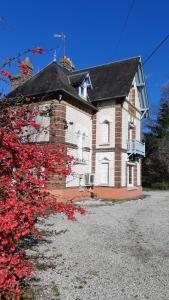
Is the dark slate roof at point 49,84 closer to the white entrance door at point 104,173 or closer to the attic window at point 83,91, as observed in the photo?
the attic window at point 83,91

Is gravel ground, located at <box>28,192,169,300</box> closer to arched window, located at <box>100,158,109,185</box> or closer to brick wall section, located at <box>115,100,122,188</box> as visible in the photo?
brick wall section, located at <box>115,100,122,188</box>

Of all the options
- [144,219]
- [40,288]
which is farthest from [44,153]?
[144,219]

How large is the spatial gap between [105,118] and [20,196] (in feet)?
59.1

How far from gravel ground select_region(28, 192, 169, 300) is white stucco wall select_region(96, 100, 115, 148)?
1086 centimetres

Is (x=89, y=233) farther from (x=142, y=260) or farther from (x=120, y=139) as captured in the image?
(x=120, y=139)

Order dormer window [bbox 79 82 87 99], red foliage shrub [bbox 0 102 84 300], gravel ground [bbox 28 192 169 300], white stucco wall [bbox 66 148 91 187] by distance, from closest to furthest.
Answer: red foliage shrub [bbox 0 102 84 300], gravel ground [bbox 28 192 169 300], white stucco wall [bbox 66 148 91 187], dormer window [bbox 79 82 87 99]

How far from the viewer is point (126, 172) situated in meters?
22.2

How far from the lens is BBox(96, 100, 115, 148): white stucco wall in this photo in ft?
70.2

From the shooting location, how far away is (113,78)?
2292cm

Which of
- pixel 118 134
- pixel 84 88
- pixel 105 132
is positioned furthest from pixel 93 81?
pixel 118 134

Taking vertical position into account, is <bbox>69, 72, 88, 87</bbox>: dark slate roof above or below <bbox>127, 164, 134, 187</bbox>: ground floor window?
above

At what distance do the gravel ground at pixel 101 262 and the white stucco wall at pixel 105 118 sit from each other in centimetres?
1086

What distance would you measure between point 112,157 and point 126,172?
177cm

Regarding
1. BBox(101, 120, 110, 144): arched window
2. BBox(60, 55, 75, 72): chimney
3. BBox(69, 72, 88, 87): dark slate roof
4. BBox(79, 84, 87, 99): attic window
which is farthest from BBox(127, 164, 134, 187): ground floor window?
BBox(60, 55, 75, 72): chimney
